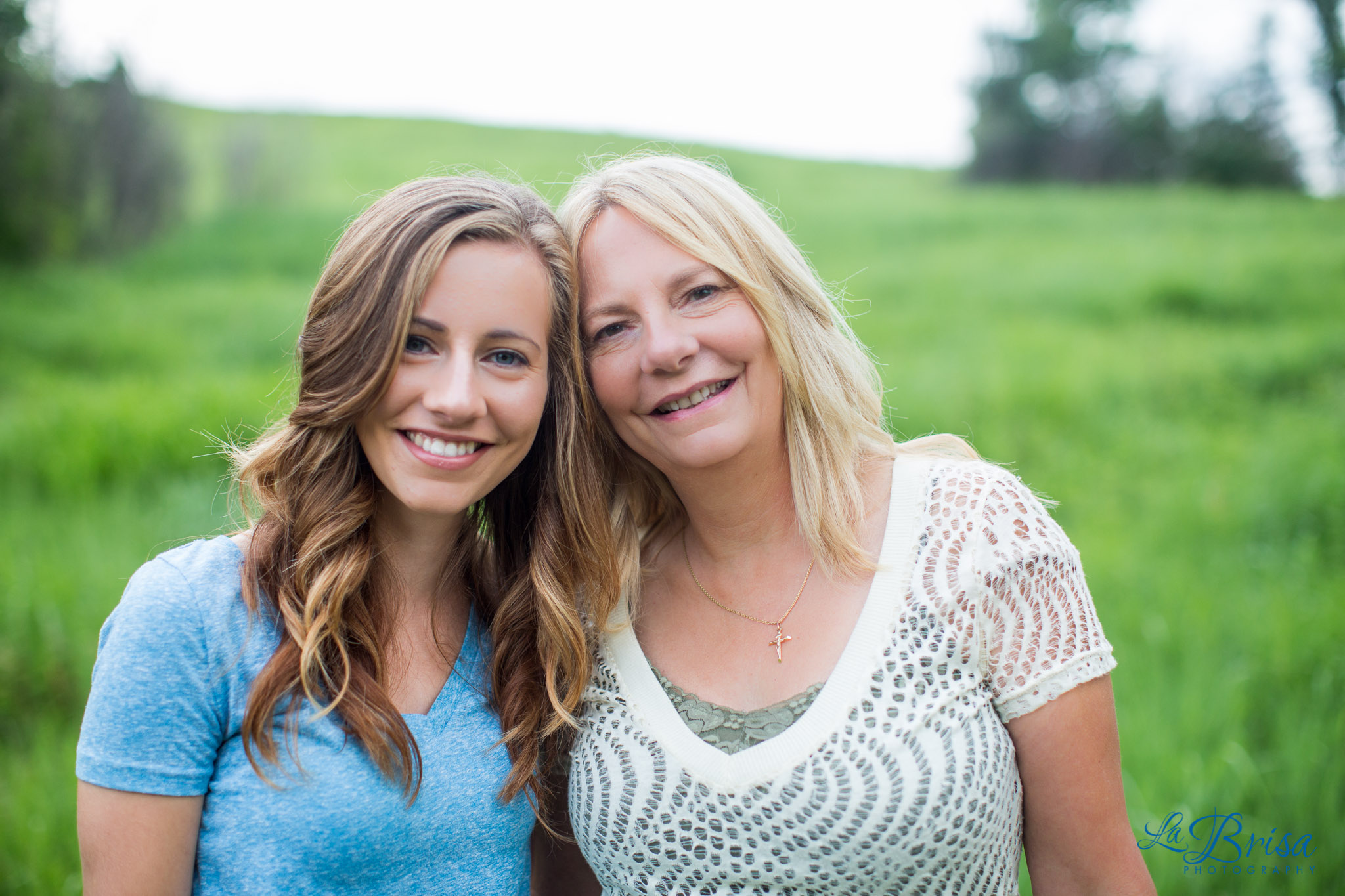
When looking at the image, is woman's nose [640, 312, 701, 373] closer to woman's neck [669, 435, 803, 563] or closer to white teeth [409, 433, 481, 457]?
woman's neck [669, 435, 803, 563]

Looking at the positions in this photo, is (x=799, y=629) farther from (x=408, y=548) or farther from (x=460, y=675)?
(x=408, y=548)

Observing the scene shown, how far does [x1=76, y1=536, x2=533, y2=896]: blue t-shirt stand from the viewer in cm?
157

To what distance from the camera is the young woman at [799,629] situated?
1762mm

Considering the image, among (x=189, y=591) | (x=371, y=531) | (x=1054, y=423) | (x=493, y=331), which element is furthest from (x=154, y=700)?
(x=1054, y=423)

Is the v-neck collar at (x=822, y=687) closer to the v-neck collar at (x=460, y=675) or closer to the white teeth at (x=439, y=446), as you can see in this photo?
the v-neck collar at (x=460, y=675)

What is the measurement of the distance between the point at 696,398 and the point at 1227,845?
255 centimetres

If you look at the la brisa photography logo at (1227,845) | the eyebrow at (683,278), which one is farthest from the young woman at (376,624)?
the la brisa photography logo at (1227,845)

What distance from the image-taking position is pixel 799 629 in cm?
201

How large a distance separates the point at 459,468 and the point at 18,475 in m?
5.16

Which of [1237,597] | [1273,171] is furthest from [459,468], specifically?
[1273,171]

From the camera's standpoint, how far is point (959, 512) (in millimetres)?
1922

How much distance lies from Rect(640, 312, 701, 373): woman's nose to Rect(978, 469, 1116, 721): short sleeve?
76 cm

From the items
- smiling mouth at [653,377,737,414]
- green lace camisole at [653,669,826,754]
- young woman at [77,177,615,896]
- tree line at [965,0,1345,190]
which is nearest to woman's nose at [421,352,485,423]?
young woman at [77,177,615,896]

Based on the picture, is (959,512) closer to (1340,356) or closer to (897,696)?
(897,696)
